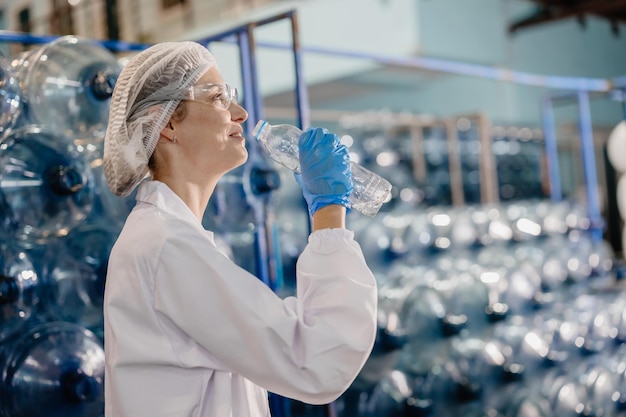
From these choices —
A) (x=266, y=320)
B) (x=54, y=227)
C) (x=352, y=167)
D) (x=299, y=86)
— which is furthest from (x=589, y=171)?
(x=266, y=320)

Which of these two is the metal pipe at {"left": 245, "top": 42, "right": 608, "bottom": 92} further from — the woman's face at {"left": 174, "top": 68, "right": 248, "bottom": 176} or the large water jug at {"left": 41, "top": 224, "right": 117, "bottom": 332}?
the woman's face at {"left": 174, "top": 68, "right": 248, "bottom": 176}

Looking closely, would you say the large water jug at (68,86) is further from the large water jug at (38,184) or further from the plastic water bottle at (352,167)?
the plastic water bottle at (352,167)

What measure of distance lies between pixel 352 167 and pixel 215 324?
0.60 m

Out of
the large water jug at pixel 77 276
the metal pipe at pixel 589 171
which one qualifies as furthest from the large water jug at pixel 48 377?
the metal pipe at pixel 589 171

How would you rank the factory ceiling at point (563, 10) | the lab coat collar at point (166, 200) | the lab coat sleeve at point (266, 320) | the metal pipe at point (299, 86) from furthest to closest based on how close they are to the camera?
1. the factory ceiling at point (563, 10)
2. the metal pipe at point (299, 86)
3. the lab coat collar at point (166, 200)
4. the lab coat sleeve at point (266, 320)

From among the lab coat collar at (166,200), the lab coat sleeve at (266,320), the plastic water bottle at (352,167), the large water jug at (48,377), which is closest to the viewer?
the lab coat sleeve at (266,320)

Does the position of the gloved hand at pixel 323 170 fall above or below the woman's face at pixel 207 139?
below

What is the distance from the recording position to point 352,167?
64.1 inches

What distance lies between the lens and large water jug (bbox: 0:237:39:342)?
1.88 meters

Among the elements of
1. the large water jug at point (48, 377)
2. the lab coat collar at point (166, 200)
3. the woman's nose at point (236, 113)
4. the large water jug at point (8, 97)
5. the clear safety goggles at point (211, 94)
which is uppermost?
the large water jug at point (8, 97)

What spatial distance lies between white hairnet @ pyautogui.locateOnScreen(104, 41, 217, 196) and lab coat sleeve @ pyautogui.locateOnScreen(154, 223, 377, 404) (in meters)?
0.21

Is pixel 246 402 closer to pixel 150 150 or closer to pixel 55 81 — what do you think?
pixel 150 150

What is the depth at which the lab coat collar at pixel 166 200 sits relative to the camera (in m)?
1.28

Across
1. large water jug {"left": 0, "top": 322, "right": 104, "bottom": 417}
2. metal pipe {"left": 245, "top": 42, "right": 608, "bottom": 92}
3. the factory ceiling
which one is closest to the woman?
large water jug {"left": 0, "top": 322, "right": 104, "bottom": 417}
